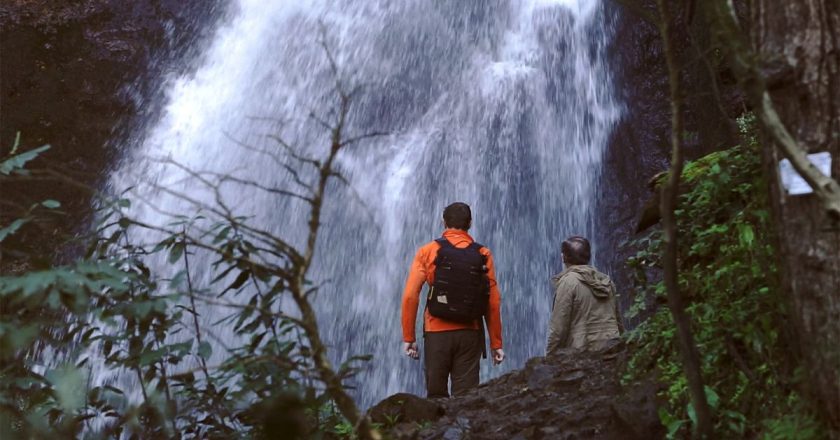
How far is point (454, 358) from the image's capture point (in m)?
6.50

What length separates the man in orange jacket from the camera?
6.44m

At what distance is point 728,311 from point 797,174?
4.37 feet

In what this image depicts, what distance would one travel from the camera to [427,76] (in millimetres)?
15805

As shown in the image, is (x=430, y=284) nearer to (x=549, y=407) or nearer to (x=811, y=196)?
(x=549, y=407)

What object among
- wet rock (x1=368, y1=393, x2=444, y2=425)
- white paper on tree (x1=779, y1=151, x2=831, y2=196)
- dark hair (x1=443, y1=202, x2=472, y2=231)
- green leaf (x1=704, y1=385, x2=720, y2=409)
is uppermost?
dark hair (x1=443, y1=202, x2=472, y2=231)

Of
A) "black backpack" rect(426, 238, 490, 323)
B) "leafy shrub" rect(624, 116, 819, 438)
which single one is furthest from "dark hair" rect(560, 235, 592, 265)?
"leafy shrub" rect(624, 116, 819, 438)

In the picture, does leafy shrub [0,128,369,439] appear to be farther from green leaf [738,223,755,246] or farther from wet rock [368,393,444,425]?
green leaf [738,223,755,246]

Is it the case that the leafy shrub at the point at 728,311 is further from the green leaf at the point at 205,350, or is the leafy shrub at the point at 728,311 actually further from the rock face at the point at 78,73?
the rock face at the point at 78,73

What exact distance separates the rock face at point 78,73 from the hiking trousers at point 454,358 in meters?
10.1

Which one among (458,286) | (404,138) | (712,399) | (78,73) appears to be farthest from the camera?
(78,73)

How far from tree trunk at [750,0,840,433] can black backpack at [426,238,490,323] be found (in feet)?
12.3

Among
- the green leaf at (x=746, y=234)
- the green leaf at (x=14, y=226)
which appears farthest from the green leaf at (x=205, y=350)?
the green leaf at (x=746, y=234)

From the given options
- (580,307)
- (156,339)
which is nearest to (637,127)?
(580,307)

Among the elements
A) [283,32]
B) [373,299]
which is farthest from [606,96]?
[283,32]
